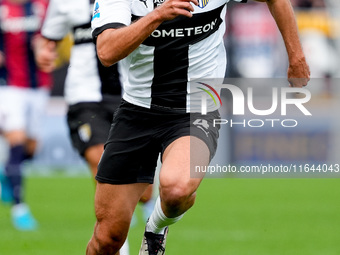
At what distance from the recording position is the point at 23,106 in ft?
35.4

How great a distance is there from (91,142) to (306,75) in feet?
8.04

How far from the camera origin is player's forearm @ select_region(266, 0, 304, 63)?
5602 millimetres

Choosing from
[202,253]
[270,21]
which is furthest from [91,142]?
[270,21]

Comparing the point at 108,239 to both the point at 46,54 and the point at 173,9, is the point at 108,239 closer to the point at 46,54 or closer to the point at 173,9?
the point at 173,9

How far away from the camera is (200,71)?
5590 mm

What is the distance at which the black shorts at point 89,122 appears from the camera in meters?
7.53

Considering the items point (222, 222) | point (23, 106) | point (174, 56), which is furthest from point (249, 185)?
point (174, 56)

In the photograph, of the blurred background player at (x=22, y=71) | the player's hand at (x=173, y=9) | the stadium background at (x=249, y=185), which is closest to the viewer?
the player's hand at (x=173, y=9)

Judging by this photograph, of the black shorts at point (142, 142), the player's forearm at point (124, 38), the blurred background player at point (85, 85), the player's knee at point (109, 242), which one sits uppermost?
the blurred background player at point (85, 85)

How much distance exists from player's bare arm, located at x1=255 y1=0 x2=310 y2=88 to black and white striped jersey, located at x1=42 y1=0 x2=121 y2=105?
2.27m

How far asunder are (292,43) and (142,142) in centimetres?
109

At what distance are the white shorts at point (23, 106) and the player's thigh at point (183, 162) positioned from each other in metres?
5.24

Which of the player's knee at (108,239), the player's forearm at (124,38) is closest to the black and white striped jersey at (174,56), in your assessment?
the player's forearm at (124,38)

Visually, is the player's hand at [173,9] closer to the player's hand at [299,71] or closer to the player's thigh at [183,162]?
the player's thigh at [183,162]
